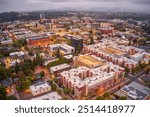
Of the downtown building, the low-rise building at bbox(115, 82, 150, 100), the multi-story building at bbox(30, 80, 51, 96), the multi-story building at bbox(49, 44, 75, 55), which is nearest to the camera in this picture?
the low-rise building at bbox(115, 82, 150, 100)

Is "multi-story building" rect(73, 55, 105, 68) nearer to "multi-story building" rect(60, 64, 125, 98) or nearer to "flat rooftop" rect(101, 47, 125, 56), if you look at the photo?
"multi-story building" rect(60, 64, 125, 98)

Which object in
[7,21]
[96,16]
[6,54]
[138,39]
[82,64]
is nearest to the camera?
[82,64]

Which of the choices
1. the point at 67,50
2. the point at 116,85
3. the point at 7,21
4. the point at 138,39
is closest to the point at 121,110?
the point at 116,85

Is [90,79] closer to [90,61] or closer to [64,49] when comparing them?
[90,61]

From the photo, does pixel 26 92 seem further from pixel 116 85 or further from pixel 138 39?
pixel 138 39

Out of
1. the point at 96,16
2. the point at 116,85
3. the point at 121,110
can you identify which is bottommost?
the point at 116,85

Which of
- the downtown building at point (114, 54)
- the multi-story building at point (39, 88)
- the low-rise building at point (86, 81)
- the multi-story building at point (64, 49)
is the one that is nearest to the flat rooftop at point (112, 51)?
the downtown building at point (114, 54)

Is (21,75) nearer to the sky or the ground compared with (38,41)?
nearer to the ground

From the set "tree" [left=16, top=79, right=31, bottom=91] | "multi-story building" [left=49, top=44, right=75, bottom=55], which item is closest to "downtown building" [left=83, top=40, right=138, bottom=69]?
"multi-story building" [left=49, top=44, right=75, bottom=55]

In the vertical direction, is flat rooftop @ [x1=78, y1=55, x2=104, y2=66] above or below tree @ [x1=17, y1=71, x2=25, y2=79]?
above

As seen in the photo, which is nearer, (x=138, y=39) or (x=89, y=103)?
(x=89, y=103)

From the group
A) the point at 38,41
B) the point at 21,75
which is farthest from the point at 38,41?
the point at 21,75
